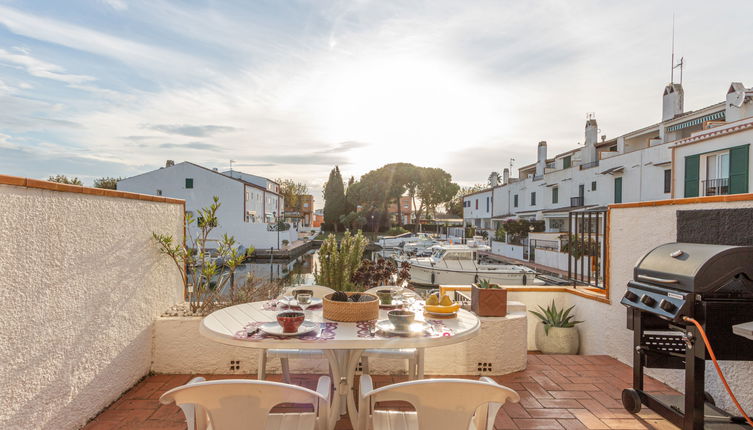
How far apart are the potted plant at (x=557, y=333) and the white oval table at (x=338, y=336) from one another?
220 centimetres

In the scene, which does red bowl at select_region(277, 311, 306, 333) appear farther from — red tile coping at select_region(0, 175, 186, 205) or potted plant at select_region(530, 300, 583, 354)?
potted plant at select_region(530, 300, 583, 354)

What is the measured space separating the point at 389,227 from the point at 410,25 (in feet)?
122

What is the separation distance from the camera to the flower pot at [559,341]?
4.26 meters

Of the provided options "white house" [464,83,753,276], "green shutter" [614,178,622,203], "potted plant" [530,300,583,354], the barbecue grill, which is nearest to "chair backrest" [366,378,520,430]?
the barbecue grill

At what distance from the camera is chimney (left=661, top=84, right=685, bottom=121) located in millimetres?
18578

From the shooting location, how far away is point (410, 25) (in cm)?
531

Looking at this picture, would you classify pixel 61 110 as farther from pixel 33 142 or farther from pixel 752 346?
pixel 752 346

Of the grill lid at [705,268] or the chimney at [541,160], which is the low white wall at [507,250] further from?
the grill lid at [705,268]

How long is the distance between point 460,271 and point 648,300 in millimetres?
12095

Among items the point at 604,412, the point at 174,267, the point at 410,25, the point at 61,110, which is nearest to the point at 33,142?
the point at 61,110

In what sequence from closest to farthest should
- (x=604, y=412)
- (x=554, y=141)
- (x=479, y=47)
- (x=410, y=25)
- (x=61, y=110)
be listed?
(x=604, y=412) < (x=410, y=25) < (x=479, y=47) < (x=61, y=110) < (x=554, y=141)

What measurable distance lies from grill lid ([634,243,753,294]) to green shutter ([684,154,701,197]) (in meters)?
13.4

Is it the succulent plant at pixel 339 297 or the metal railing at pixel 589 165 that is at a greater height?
the metal railing at pixel 589 165

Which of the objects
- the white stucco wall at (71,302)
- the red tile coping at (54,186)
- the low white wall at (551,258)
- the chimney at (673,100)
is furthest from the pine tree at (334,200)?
the red tile coping at (54,186)
